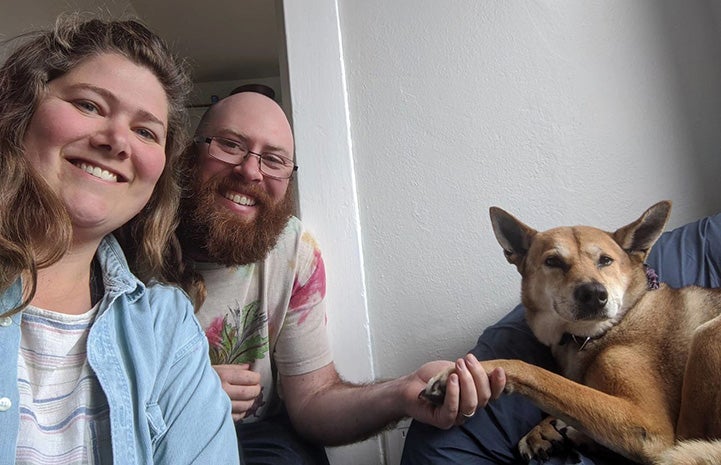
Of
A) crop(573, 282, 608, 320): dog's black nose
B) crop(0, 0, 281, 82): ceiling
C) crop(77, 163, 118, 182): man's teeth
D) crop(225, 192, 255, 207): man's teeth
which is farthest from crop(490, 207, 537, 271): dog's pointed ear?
crop(0, 0, 281, 82): ceiling

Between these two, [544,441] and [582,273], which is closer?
[544,441]

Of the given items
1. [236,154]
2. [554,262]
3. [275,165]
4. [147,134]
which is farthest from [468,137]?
[147,134]

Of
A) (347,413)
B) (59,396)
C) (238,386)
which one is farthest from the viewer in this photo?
(347,413)

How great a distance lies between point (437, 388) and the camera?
104cm

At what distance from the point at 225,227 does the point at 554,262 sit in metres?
0.89

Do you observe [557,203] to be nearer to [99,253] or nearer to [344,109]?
[344,109]

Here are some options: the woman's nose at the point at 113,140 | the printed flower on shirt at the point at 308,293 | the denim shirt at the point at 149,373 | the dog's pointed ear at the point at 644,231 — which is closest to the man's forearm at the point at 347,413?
the printed flower on shirt at the point at 308,293

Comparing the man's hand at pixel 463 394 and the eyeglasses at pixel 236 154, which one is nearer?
the man's hand at pixel 463 394

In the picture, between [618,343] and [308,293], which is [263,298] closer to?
[308,293]

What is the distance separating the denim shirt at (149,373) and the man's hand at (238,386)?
0.75 ft

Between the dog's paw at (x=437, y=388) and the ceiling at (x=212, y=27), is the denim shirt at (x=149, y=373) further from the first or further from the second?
the ceiling at (x=212, y=27)

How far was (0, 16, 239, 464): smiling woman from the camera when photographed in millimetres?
746

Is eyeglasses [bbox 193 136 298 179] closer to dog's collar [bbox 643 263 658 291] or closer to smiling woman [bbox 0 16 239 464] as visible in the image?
smiling woman [bbox 0 16 239 464]

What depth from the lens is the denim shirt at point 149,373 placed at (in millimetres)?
777
